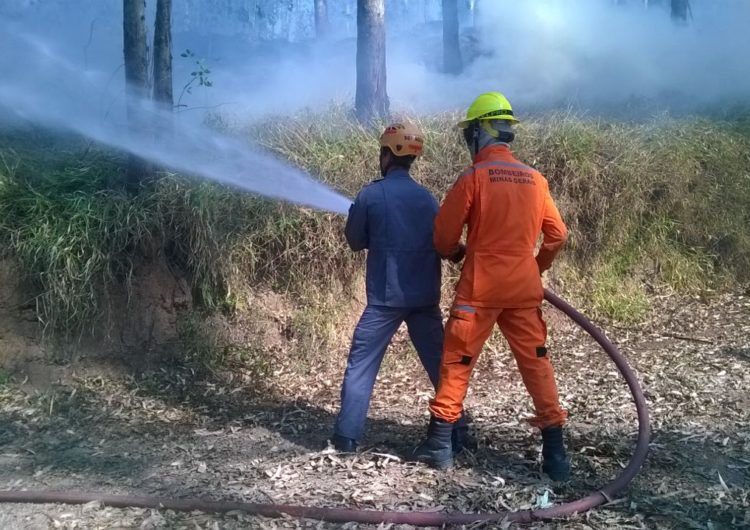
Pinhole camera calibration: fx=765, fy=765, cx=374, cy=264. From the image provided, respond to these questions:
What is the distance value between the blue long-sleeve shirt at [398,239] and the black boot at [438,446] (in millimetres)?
697

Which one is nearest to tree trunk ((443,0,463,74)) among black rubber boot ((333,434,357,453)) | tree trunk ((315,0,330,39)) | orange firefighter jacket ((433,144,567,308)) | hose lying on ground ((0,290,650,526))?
tree trunk ((315,0,330,39))

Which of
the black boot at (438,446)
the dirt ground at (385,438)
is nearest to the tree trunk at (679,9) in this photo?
the dirt ground at (385,438)

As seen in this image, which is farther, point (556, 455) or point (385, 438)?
point (385, 438)

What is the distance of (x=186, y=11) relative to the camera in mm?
15391

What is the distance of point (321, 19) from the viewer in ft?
53.5

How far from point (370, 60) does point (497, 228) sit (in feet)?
14.7

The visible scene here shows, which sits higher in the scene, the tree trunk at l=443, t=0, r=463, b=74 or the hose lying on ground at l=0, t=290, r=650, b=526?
the tree trunk at l=443, t=0, r=463, b=74

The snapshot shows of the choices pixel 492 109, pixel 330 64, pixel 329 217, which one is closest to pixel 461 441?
pixel 492 109

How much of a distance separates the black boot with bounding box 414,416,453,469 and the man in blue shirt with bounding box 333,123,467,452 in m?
0.28

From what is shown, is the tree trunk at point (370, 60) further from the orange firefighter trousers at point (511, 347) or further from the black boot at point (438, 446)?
the black boot at point (438, 446)

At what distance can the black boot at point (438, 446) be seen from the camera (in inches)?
164

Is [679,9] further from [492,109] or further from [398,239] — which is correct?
[398,239]

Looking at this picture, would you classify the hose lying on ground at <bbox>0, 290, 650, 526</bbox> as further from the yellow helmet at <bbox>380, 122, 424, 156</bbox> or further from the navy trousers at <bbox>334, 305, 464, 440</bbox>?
the yellow helmet at <bbox>380, 122, 424, 156</bbox>

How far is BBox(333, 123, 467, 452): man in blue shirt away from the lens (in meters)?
4.38
